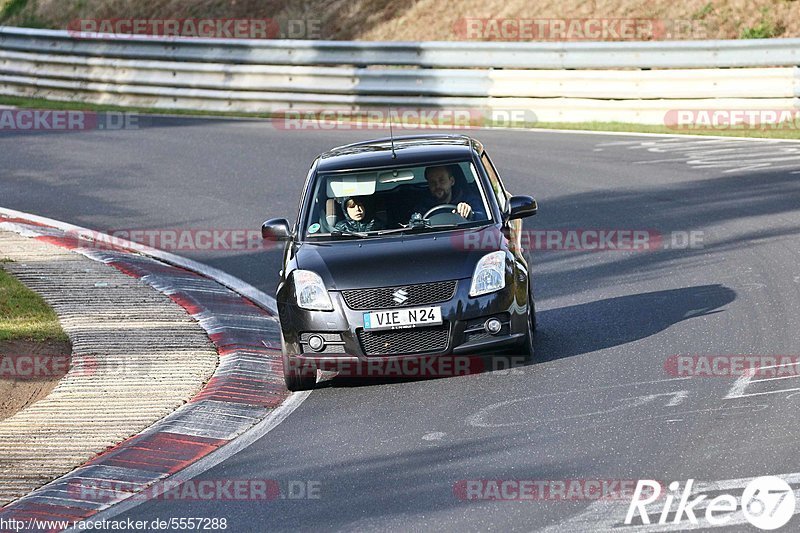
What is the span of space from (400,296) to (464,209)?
4.45 feet

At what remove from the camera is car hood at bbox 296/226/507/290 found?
995cm

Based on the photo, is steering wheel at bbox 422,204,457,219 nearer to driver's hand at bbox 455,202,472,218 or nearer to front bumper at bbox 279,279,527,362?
driver's hand at bbox 455,202,472,218

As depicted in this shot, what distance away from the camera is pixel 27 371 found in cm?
1090

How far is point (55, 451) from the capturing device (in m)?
8.80

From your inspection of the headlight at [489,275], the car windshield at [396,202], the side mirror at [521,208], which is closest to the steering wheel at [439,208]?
the car windshield at [396,202]

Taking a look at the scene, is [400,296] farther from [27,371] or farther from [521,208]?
[27,371]

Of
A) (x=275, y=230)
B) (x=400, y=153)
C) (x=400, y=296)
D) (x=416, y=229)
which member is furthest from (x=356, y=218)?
(x=400, y=296)

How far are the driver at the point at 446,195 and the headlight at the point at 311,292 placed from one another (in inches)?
47.5

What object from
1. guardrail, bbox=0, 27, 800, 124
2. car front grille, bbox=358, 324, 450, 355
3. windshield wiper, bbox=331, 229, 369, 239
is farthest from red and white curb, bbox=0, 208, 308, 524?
guardrail, bbox=0, 27, 800, 124

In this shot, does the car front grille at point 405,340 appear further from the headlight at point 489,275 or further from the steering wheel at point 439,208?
the steering wheel at point 439,208

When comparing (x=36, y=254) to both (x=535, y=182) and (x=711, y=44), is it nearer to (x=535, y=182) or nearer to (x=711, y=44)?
(x=535, y=182)

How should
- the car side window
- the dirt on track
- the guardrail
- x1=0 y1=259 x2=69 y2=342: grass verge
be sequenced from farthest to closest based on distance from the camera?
the guardrail → x1=0 y1=259 x2=69 y2=342: grass verge → the car side window → the dirt on track

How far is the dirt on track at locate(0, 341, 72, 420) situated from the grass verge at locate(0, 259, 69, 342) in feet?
0.51

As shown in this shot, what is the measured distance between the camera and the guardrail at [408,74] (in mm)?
22031
